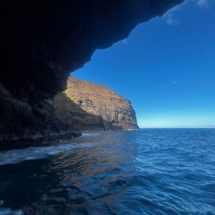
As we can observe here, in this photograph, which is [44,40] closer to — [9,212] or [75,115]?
[9,212]

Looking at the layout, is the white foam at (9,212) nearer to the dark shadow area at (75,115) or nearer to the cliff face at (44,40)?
the cliff face at (44,40)

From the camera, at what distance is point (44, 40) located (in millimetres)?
10414

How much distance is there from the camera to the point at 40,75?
42.4 feet

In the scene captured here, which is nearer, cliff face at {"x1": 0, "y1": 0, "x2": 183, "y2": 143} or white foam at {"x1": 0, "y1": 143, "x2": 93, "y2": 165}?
white foam at {"x1": 0, "y1": 143, "x2": 93, "y2": 165}

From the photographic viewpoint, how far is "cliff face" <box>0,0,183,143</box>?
8.53 metres

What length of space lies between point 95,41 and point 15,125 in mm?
12849

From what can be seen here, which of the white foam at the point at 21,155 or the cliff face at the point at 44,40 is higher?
the cliff face at the point at 44,40

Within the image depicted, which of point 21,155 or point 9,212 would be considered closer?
point 9,212

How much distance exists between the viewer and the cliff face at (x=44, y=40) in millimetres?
8531

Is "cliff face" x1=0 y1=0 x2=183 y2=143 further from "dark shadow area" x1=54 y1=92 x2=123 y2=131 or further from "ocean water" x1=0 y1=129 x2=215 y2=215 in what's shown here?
"dark shadow area" x1=54 y1=92 x2=123 y2=131

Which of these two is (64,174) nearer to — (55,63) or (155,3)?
(55,63)

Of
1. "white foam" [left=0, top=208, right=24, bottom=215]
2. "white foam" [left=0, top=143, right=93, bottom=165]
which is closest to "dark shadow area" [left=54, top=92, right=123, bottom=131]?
"white foam" [left=0, top=143, right=93, bottom=165]

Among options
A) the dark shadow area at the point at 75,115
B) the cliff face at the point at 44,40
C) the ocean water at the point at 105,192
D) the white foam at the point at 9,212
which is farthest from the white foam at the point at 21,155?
the dark shadow area at the point at 75,115

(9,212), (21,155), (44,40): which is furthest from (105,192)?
(44,40)
